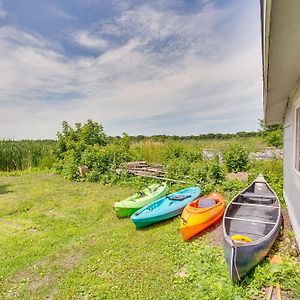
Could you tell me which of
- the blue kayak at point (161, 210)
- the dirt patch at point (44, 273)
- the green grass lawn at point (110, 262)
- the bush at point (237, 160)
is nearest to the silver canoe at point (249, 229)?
the green grass lawn at point (110, 262)

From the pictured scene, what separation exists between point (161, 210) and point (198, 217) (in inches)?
46.6

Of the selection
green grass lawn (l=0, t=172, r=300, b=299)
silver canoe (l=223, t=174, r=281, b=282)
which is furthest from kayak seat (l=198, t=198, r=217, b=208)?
green grass lawn (l=0, t=172, r=300, b=299)

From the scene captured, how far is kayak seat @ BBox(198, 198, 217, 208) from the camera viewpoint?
19.8ft

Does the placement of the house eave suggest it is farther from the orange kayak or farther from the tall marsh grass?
the tall marsh grass

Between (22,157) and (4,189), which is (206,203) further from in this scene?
(22,157)

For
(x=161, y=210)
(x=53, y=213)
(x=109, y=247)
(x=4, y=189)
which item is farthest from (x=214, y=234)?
(x=4, y=189)

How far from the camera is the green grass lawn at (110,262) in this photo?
3.57 m

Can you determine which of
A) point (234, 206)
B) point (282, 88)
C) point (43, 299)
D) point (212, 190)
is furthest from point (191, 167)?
point (43, 299)

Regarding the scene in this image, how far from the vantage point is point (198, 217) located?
17.3 ft

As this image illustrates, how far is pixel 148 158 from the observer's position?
1462 cm

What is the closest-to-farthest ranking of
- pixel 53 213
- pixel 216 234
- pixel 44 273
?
pixel 44 273, pixel 216 234, pixel 53 213

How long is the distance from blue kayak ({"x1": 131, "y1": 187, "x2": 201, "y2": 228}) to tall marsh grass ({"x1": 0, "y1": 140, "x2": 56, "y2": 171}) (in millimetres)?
12612

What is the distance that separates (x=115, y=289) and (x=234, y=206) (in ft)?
10.4

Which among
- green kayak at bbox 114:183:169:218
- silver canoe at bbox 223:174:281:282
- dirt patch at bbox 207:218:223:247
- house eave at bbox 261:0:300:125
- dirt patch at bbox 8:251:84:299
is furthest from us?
green kayak at bbox 114:183:169:218
